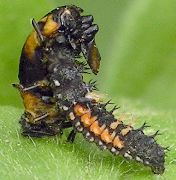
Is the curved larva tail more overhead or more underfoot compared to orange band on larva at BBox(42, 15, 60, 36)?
more underfoot

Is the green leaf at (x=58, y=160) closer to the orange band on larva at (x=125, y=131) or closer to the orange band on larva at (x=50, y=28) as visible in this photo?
the orange band on larva at (x=125, y=131)

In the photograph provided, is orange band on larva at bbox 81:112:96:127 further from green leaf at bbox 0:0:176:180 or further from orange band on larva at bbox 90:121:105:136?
green leaf at bbox 0:0:176:180

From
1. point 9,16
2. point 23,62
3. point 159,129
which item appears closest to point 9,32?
point 9,16

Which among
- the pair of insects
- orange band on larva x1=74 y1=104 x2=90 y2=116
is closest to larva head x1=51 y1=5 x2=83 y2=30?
the pair of insects

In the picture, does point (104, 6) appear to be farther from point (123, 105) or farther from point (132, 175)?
point (132, 175)

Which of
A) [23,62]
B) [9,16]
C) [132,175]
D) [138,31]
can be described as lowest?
[132,175]

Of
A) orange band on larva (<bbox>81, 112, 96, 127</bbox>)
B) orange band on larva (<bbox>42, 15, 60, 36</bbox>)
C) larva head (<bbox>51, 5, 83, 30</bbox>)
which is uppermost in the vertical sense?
larva head (<bbox>51, 5, 83, 30</bbox>)

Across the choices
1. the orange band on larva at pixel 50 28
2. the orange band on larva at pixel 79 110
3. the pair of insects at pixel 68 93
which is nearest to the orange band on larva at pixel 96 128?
the pair of insects at pixel 68 93
